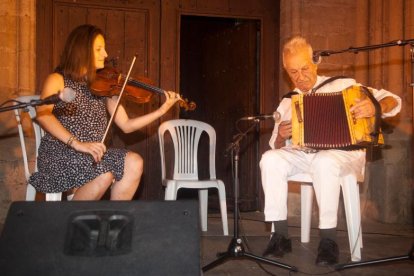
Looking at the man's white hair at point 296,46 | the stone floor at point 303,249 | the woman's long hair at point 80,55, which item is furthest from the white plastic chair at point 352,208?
the woman's long hair at point 80,55

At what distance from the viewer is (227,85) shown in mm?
5328

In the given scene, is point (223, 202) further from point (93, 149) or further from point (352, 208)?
point (93, 149)

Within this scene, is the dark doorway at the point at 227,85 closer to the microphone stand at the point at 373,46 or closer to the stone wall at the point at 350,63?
the stone wall at the point at 350,63

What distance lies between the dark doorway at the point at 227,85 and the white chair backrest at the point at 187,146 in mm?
716

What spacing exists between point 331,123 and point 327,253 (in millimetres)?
755

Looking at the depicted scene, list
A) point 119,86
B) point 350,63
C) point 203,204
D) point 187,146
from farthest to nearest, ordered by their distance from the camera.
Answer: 1. point 350,63
2. point 187,146
3. point 203,204
4. point 119,86

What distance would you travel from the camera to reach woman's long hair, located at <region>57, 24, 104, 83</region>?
272 centimetres

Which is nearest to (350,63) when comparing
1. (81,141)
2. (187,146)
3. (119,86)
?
(187,146)

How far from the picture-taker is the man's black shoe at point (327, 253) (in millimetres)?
2604

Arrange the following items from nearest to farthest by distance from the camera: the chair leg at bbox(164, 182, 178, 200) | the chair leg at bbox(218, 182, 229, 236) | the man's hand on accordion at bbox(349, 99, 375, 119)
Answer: the man's hand on accordion at bbox(349, 99, 375, 119), the chair leg at bbox(164, 182, 178, 200), the chair leg at bbox(218, 182, 229, 236)

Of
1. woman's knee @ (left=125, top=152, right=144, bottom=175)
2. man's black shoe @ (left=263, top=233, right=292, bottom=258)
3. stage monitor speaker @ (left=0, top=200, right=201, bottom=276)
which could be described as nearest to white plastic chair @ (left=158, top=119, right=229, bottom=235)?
man's black shoe @ (left=263, top=233, right=292, bottom=258)

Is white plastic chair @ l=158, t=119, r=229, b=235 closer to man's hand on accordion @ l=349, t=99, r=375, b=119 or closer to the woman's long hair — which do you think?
the woman's long hair

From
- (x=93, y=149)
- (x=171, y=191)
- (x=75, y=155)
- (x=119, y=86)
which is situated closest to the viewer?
(x=93, y=149)

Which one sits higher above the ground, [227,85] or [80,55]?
[227,85]
